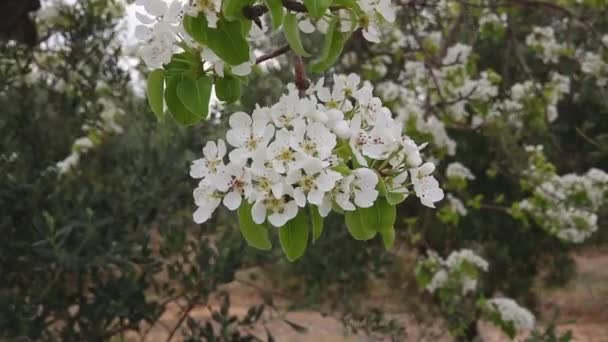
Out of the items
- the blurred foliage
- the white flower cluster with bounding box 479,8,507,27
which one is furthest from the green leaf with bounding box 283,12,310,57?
the white flower cluster with bounding box 479,8,507,27

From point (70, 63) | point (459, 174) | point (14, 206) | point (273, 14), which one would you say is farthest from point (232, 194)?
point (459, 174)

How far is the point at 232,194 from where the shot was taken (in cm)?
82

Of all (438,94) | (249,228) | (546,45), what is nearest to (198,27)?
(249,228)

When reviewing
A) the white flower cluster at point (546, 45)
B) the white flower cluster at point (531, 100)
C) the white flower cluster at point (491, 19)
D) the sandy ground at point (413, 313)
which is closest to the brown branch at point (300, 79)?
the white flower cluster at point (531, 100)

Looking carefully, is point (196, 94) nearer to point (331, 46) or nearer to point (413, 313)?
point (331, 46)

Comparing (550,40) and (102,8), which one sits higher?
(102,8)

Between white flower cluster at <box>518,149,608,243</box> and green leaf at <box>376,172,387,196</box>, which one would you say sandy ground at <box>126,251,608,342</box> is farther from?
green leaf at <box>376,172,387,196</box>

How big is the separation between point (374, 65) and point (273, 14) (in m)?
3.21

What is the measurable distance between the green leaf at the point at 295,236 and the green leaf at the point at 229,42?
0.19 metres

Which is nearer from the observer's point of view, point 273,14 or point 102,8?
point 273,14

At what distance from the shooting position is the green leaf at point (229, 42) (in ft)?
2.54

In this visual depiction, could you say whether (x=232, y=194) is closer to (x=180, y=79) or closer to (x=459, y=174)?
(x=180, y=79)

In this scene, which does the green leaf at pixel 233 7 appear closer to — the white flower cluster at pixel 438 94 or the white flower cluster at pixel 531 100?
the white flower cluster at pixel 438 94

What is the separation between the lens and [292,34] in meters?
0.78
